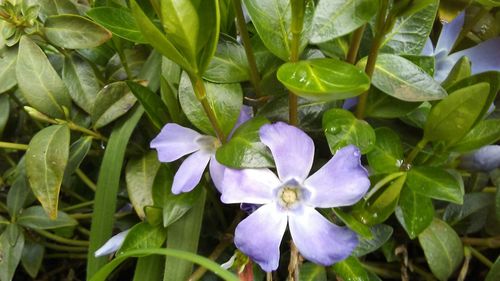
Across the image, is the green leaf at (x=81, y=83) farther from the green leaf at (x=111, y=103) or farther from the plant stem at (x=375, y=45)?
the plant stem at (x=375, y=45)

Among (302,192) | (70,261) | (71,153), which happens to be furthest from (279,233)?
(70,261)

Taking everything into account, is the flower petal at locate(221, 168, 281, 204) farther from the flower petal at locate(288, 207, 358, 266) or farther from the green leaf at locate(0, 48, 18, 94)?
the green leaf at locate(0, 48, 18, 94)

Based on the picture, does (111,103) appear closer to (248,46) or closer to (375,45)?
(248,46)

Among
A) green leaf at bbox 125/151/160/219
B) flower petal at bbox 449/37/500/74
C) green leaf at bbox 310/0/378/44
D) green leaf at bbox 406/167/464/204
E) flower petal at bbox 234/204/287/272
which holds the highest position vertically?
green leaf at bbox 310/0/378/44

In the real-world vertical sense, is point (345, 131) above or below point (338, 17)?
below

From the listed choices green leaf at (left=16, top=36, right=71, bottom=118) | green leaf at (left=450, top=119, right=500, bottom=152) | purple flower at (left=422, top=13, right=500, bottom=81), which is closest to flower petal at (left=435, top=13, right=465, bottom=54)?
purple flower at (left=422, top=13, right=500, bottom=81)

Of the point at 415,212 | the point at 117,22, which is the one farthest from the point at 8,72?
the point at 415,212
